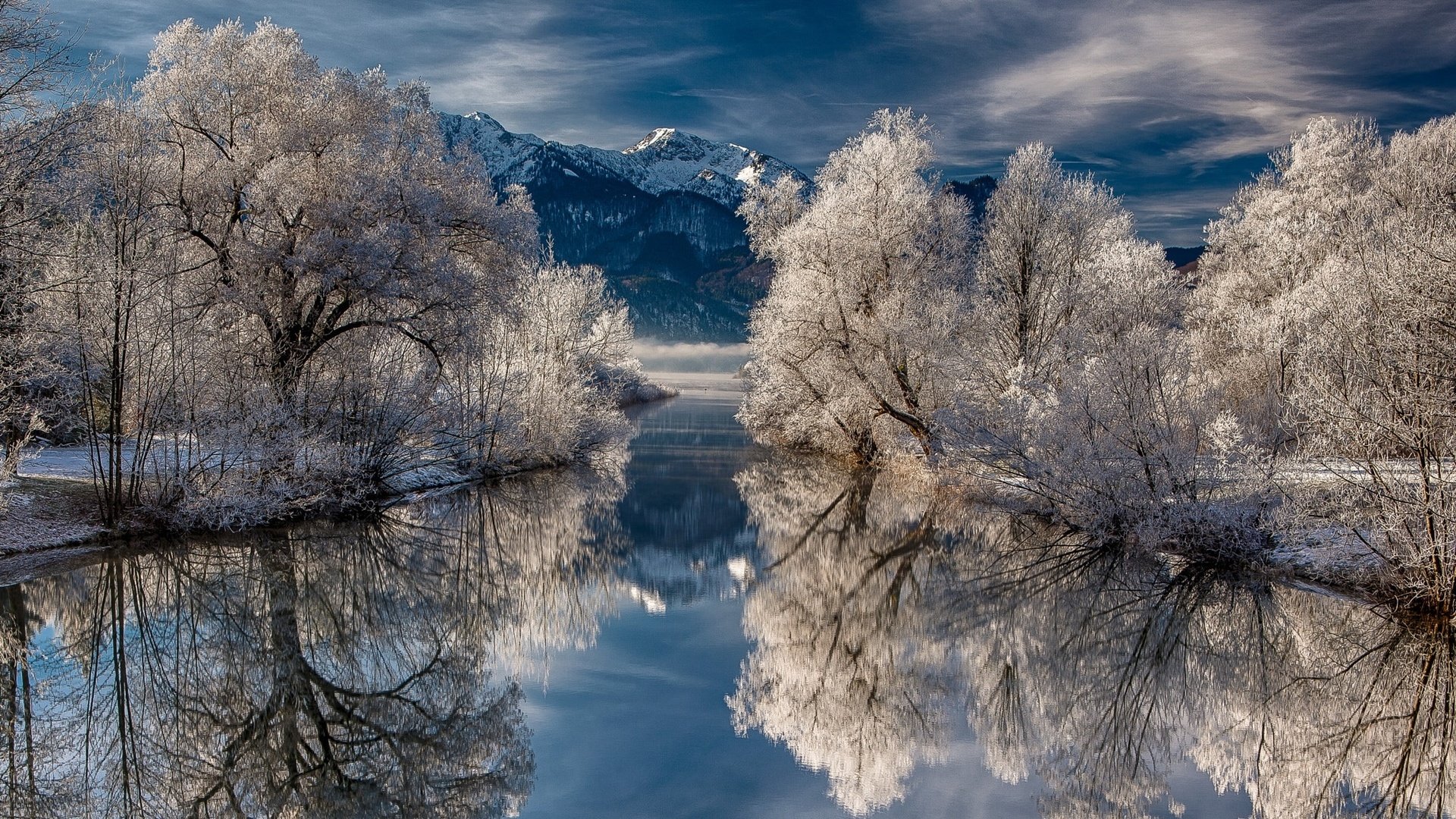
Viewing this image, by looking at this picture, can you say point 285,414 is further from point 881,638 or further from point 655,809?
point 655,809

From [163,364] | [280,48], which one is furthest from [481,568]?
[280,48]

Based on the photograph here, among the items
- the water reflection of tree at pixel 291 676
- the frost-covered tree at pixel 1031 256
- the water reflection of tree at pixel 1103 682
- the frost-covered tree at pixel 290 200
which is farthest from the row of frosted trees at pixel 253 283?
the frost-covered tree at pixel 1031 256

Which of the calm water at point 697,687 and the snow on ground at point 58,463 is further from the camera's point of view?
the snow on ground at point 58,463

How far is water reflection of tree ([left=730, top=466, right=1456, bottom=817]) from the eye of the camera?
8086 millimetres

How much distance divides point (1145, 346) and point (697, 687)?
1108cm

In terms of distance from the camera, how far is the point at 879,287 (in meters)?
27.9

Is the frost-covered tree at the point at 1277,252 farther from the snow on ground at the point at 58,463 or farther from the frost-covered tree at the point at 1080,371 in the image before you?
the snow on ground at the point at 58,463

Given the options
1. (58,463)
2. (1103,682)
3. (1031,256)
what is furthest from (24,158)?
(1031,256)

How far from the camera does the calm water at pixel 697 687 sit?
25.0 feet

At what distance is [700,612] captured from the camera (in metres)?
14.2

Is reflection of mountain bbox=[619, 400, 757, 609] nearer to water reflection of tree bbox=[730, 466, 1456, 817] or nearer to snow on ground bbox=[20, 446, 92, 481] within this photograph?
water reflection of tree bbox=[730, 466, 1456, 817]

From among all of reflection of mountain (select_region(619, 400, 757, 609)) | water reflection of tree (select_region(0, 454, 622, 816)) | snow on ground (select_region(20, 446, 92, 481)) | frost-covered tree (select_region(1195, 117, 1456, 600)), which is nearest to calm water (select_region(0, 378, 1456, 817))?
water reflection of tree (select_region(0, 454, 622, 816))

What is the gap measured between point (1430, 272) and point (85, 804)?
49.1 feet

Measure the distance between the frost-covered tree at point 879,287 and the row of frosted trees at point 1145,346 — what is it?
8 cm
